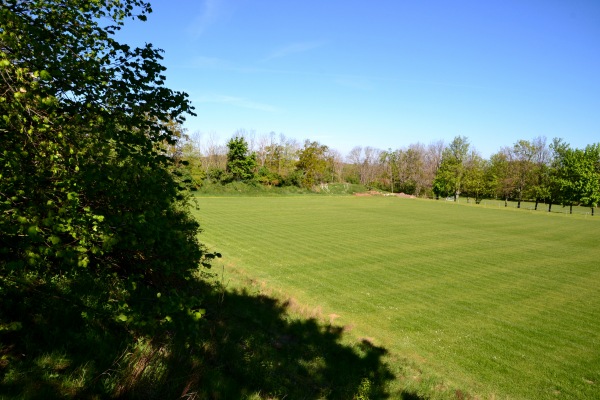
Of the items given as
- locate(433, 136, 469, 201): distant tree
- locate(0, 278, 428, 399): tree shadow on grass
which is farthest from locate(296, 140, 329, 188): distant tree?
locate(0, 278, 428, 399): tree shadow on grass

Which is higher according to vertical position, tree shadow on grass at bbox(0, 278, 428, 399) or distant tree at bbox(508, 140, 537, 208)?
distant tree at bbox(508, 140, 537, 208)

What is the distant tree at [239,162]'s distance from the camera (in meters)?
86.6

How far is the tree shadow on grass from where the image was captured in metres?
4.44

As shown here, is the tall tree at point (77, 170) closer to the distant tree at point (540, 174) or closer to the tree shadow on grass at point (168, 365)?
the tree shadow on grass at point (168, 365)

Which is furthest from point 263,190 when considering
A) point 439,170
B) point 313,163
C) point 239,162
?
point 439,170

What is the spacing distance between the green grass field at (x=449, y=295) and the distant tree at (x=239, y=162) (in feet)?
159

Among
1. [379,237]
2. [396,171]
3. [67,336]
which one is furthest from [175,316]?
[396,171]

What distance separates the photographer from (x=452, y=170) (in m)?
102

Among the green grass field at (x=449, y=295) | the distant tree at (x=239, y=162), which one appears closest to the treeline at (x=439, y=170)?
the distant tree at (x=239, y=162)

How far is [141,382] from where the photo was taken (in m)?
4.75

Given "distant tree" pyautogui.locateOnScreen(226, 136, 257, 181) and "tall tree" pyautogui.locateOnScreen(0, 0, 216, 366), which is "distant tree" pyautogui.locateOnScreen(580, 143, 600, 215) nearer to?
"distant tree" pyautogui.locateOnScreen(226, 136, 257, 181)

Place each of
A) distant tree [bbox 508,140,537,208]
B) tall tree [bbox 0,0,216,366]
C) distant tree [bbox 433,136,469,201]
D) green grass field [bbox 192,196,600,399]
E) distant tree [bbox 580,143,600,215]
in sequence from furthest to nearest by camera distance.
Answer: distant tree [bbox 433,136,469,201] < distant tree [bbox 508,140,537,208] < distant tree [bbox 580,143,600,215] < green grass field [bbox 192,196,600,399] < tall tree [bbox 0,0,216,366]

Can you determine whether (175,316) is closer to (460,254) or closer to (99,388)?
(99,388)

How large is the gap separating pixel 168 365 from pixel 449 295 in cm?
1739
